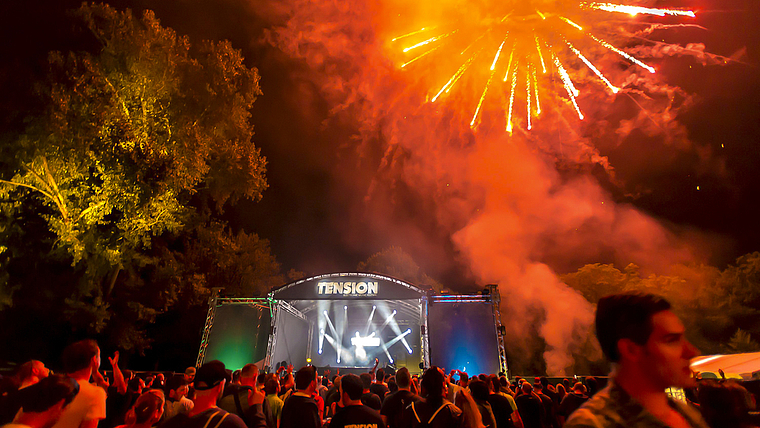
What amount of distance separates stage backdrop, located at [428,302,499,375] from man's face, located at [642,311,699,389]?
14161mm

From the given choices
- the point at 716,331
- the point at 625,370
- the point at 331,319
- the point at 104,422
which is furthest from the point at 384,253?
the point at 625,370

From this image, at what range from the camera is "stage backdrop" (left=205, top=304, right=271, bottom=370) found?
16078 mm

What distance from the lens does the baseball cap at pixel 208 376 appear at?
8.68 feet

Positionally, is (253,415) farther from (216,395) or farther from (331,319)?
(331,319)

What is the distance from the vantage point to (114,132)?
14.0 meters

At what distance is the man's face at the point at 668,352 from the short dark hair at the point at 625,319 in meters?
0.03

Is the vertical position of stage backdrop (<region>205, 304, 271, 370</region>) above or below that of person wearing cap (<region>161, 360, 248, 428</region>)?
above

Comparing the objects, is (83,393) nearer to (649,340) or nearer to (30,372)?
(30,372)

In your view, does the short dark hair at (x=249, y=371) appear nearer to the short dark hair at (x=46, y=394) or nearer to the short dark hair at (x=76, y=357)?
the short dark hair at (x=76, y=357)

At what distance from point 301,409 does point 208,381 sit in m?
1.43

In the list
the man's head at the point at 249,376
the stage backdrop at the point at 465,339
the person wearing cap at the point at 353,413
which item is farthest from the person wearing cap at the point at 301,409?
the stage backdrop at the point at 465,339

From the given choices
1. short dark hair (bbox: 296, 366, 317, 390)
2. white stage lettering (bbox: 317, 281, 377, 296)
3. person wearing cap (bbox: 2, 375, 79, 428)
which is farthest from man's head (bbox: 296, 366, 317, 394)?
white stage lettering (bbox: 317, 281, 377, 296)

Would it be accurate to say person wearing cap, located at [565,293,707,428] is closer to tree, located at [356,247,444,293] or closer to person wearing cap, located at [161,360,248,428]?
person wearing cap, located at [161,360,248,428]

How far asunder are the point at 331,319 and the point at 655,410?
855 inches
